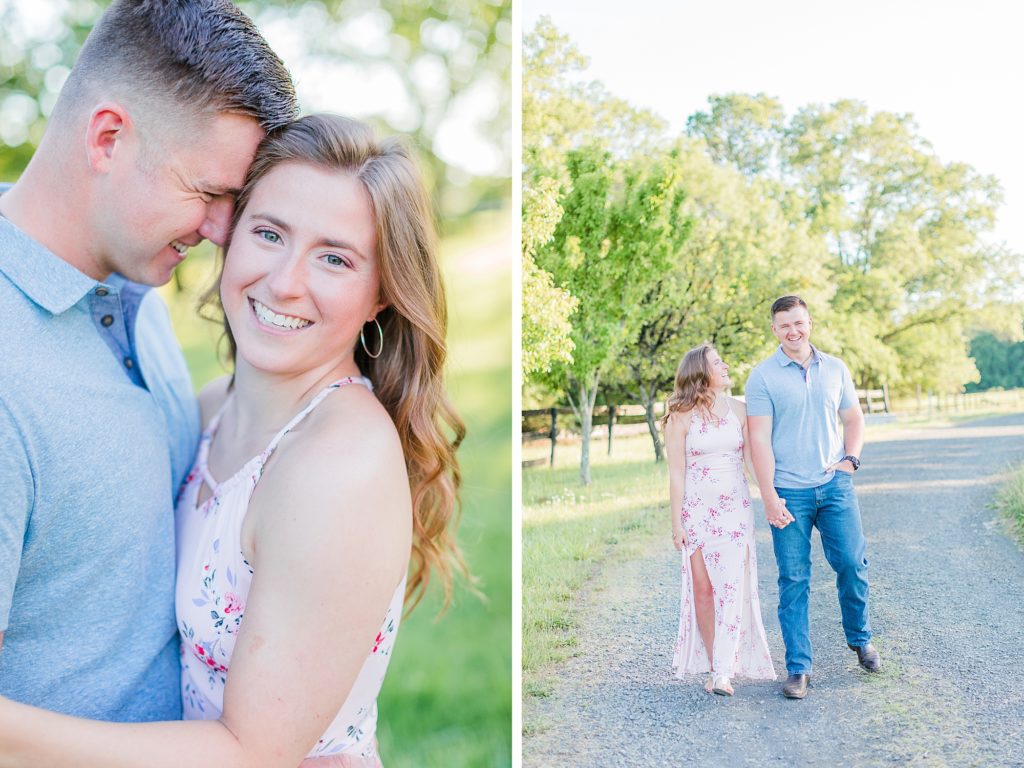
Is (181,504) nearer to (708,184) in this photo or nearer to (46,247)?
(46,247)

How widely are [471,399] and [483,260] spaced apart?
887 millimetres

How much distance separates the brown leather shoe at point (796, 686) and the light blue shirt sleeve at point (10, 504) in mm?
1893

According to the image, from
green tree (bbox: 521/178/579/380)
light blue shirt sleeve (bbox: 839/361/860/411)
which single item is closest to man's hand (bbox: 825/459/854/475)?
light blue shirt sleeve (bbox: 839/361/860/411)

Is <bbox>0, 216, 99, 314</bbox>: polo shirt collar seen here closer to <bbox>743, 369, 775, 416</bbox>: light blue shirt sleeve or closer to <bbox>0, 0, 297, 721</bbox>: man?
<bbox>0, 0, 297, 721</bbox>: man

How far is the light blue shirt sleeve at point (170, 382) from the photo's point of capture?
165 centimetres

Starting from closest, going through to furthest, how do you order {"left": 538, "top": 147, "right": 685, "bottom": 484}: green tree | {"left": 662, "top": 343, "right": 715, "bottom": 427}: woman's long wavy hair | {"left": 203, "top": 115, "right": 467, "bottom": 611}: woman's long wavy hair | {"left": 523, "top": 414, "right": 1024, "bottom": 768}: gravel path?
{"left": 203, "top": 115, "right": 467, "bottom": 611}: woman's long wavy hair → {"left": 523, "top": 414, "right": 1024, "bottom": 768}: gravel path → {"left": 662, "top": 343, "right": 715, "bottom": 427}: woman's long wavy hair → {"left": 538, "top": 147, "right": 685, "bottom": 484}: green tree

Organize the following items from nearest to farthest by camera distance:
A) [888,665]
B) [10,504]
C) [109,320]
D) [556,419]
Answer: [10,504], [109,320], [888,665], [556,419]

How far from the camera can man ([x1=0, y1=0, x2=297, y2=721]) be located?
127 cm

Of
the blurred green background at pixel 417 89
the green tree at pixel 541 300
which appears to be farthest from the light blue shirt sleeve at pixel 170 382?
the blurred green background at pixel 417 89

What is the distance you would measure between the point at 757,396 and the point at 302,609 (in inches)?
56.5

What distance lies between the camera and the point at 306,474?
4.35 ft

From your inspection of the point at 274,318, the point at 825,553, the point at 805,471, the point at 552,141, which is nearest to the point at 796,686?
the point at 825,553

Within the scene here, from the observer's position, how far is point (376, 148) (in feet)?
4.99

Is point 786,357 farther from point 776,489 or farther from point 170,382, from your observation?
point 170,382
